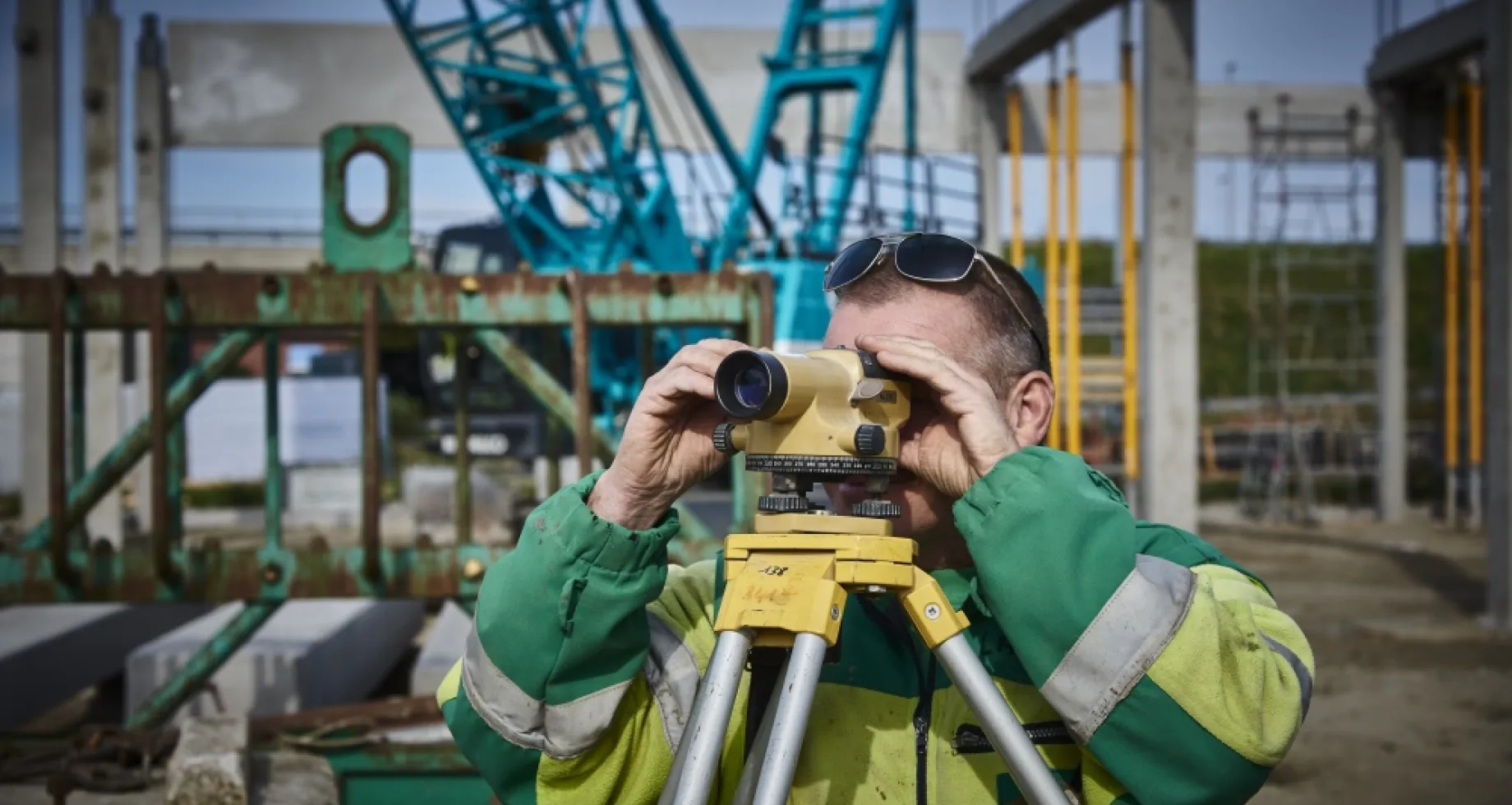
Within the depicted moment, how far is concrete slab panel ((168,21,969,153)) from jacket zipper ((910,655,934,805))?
53.5ft

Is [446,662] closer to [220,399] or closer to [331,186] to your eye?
[331,186]

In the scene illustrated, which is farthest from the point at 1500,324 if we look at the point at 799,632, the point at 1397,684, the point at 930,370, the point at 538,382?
the point at 799,632

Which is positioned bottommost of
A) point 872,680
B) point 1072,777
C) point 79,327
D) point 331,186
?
point 1072,777

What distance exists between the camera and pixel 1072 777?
5.29 feet

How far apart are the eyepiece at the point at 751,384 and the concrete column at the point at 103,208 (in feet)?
43.5

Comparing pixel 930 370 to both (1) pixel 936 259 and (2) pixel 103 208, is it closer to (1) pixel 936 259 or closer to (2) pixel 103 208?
(1) pixel 936 259

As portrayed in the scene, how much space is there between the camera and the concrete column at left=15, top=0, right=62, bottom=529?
41.0 feet

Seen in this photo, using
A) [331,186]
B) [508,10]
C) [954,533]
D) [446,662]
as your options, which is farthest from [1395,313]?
[954,533]

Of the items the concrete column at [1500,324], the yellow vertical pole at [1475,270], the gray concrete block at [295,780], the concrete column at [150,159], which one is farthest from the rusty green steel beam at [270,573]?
the yellow vertical pole at [1475,270]

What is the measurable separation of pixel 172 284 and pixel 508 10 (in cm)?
1085

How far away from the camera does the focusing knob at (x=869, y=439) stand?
1396 millimetres

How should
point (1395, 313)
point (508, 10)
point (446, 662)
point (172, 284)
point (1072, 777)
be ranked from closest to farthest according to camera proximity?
point (1072, 777), point (172, 284), point (446, 662), point (508, 10), point (1395, 313)

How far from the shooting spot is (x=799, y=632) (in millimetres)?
1377

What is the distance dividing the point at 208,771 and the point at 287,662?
251 cm
